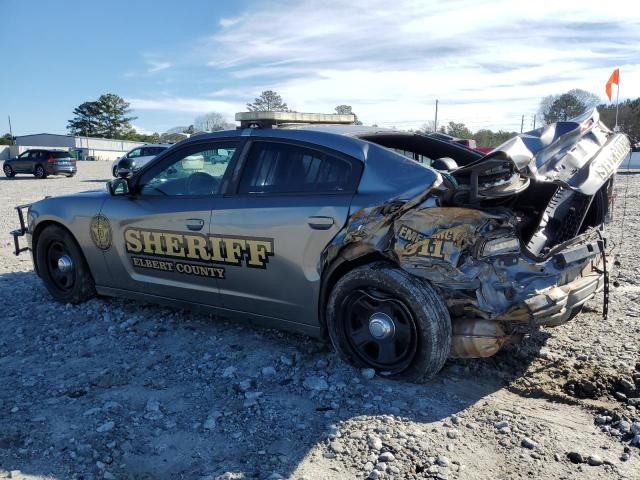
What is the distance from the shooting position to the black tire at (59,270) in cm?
514

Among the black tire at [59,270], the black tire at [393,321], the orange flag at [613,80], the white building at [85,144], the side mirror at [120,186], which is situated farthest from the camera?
the white building at [85,144]

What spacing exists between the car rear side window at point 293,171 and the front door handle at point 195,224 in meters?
0.39

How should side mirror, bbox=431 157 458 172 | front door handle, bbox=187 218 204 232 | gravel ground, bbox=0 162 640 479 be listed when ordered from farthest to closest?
front door handle, bbox=187 218 204 232
side mirror, bbox=431 157 458 172
gravel ground, bbox=0 162 640 479

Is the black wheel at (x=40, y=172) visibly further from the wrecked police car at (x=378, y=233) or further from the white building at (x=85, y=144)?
the white building at (x=85, y=144)

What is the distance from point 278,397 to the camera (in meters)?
3.38

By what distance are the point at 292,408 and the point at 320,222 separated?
→ 1160 mm

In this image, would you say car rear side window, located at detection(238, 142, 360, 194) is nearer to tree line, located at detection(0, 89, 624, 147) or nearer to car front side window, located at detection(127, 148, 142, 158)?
tree line, located at detection(0, 89, 624, 147)

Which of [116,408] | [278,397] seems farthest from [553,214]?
[116,408]

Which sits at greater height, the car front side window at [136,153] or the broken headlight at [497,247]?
the car front side window at [136,153]

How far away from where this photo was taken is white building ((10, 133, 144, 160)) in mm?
67688

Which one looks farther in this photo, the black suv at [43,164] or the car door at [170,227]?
the black suv at [43,164]

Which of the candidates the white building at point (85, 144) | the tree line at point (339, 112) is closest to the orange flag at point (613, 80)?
the tree line at point (339, 112)

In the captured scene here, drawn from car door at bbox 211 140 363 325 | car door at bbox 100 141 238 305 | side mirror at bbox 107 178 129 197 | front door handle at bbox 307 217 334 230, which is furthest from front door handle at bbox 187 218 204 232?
front door handle at bbox 307 217 334 230

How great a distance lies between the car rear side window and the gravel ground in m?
1.19
